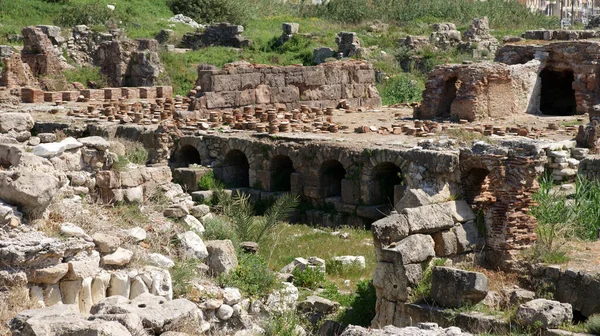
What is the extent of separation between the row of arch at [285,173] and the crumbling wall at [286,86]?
3033 mm

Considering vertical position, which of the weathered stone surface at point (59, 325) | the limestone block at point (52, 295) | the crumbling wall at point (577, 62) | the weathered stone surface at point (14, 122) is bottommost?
the limestone block at point (52, 295)

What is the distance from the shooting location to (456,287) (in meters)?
11.3

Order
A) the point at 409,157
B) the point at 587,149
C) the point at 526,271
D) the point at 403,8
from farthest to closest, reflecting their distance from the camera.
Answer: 1. the point at 403,8
2. the point at 587,149
3. the point at 409,157
4. the point at 526,271

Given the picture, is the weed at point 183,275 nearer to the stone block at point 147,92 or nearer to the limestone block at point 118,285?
the limestone block at point 118,285

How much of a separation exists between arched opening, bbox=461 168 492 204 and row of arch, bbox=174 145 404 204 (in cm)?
454

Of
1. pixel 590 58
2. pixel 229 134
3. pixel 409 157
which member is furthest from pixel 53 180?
pixel 590 58

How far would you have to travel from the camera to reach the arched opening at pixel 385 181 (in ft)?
62.4

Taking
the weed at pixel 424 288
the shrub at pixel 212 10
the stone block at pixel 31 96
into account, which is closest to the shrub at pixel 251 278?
the weed at pixel 424 288

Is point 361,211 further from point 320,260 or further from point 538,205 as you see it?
point 538,205

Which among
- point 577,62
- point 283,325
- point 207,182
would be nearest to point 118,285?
point 283,325

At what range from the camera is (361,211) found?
62.3 feet

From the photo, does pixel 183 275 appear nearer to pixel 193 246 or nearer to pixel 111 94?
pixel 193 246

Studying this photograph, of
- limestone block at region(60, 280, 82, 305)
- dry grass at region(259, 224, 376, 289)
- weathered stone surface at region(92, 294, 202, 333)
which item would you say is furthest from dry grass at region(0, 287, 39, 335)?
dry grass at region(259, 224, 376, 289)

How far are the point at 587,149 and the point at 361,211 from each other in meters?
4.54
